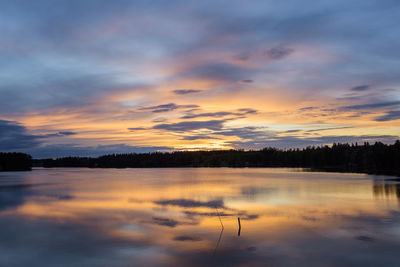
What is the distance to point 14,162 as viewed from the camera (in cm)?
10894

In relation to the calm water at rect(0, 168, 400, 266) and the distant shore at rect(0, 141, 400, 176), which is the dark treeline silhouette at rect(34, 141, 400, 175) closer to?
the distant shore at rect(0, 141, 400, 176)

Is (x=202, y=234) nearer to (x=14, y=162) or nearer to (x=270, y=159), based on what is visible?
(x=14, y=162)

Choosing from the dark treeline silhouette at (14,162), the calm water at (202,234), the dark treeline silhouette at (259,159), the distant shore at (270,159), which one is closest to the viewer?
the calm water at (202,234)

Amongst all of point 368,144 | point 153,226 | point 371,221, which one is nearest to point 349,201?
point 371,221

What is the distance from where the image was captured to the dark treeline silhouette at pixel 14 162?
349 feet

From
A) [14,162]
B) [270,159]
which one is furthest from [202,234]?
[270,159]

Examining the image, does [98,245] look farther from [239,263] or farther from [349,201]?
[349,201]

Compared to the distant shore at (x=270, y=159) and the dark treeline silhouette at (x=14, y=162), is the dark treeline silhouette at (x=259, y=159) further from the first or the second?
the dark treeline silhouette at (x=14, y=162)

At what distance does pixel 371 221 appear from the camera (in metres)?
15.1

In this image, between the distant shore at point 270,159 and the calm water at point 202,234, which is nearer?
the calm water at point 202,234

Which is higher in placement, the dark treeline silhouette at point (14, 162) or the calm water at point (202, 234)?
the dark treeline silhouette at point (14, 162)

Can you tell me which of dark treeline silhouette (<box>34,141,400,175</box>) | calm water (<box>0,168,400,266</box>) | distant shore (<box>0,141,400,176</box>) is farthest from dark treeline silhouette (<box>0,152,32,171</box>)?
calm water (<box>0,168,400,266</box>)

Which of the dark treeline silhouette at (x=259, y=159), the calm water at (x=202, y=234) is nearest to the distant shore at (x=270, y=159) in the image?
the dark treeline silhouette at (x=259, y=159)

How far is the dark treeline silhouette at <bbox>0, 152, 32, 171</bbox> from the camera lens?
10644 cm
